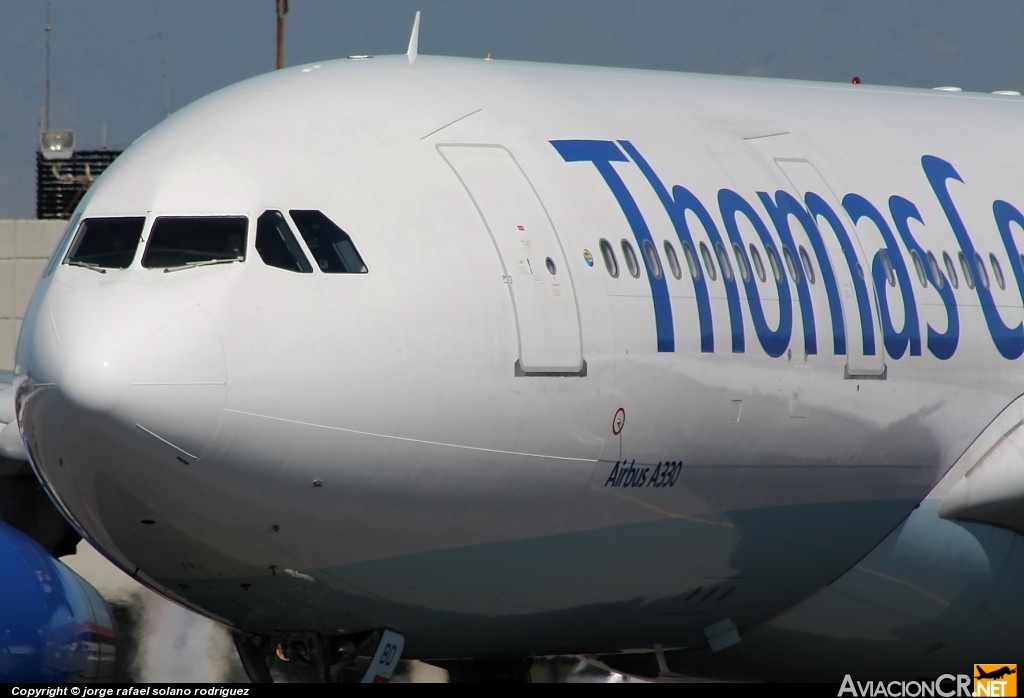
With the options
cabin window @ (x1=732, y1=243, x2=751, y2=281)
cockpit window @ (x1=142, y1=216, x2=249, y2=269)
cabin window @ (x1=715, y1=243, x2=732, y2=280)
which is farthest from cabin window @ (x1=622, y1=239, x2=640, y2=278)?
cockpit window @ (x1=142, y1=216, x2=249, y2=269)

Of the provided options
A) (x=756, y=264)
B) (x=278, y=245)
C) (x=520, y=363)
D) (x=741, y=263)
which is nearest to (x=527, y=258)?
(x=520, y=363)

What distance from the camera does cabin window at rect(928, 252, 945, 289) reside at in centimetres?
1316

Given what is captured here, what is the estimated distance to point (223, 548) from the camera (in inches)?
378

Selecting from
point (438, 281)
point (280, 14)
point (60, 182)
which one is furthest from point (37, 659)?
point (60, 182)

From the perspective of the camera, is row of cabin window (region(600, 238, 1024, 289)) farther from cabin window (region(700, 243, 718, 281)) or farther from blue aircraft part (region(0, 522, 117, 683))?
blue aircraft part (region(0, 522, 117, 683))

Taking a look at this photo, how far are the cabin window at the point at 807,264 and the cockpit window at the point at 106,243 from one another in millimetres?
4493

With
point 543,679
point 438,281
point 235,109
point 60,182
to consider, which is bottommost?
point 543,679

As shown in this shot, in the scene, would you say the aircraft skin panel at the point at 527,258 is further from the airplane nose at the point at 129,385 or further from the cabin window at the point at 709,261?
the airplane nose at the point at 129,385

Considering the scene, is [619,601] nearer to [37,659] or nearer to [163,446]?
[163,446]

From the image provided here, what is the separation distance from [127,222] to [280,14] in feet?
65.5

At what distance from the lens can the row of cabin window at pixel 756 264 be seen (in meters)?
11.0

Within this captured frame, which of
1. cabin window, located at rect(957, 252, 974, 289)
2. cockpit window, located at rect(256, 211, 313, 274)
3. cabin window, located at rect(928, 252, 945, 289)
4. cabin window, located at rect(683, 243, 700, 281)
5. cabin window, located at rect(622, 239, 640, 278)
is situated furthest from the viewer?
cabin window, located at rect(957, 252, 974, 289)

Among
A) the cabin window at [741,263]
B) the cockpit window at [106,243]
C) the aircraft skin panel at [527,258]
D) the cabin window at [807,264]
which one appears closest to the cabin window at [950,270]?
the cabin window at [807,264]

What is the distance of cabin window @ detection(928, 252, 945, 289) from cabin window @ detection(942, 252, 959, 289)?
0.12 metres
